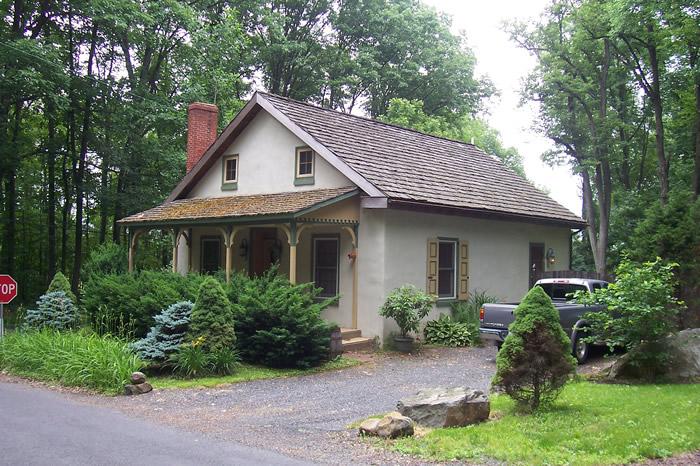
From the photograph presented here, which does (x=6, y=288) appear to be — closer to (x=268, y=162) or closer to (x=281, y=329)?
(x=281, y=329)

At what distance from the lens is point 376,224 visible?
50.8 ft

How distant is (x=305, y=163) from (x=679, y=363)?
34.7 feet

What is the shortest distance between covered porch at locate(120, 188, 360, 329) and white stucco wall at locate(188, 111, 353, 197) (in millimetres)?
434

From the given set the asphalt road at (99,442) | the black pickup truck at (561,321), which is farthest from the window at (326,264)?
the asphalt road at (99,442)

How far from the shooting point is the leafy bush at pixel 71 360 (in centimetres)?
1042

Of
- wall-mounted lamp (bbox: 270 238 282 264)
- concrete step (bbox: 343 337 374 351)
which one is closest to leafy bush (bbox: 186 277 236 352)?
concrete step (bbox: 343 337 374 351)

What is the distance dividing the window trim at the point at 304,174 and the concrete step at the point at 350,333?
4.21 meters

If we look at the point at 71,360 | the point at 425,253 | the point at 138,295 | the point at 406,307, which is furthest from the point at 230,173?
the point at 71,360

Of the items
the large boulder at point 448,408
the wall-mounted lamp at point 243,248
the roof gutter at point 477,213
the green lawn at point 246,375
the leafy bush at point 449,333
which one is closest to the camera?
the large boulder at point 448,408

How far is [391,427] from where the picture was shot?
287 inches

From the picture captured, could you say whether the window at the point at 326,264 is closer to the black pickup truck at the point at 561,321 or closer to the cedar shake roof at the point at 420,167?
the cedar shake roof at the point at 420,167

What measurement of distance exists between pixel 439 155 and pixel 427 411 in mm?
14124

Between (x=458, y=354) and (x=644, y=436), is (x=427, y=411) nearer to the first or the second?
(x=644, y=436)

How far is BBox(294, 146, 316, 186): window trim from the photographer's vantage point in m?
A: 17.0
